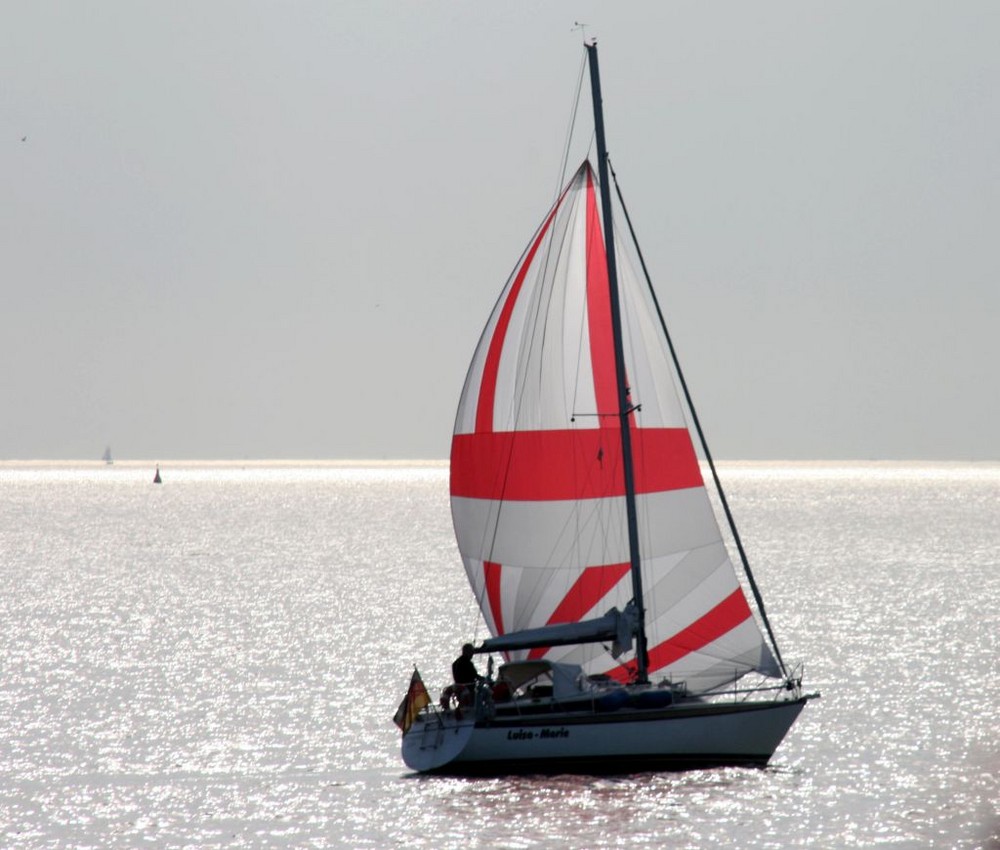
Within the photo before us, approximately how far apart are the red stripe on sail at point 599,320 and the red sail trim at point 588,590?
300cm

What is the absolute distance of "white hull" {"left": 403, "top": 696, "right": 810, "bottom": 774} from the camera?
33375 mm

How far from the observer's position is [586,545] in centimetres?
3594

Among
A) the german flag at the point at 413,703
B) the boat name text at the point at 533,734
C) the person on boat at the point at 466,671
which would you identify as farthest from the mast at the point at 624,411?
the german flag at the point at 413,703

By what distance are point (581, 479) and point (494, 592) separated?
2981mm

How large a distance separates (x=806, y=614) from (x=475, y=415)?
42105 millimetres

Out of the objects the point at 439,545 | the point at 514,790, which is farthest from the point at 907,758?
the point at 439,545

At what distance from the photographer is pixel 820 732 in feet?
137

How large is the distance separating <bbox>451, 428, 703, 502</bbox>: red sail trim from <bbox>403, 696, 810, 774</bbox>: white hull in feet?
16.0

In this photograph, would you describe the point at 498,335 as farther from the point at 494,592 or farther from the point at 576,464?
the point at 494,592

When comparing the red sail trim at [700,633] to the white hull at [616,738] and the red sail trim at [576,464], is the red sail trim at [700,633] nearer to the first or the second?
the white hull at [616,738]

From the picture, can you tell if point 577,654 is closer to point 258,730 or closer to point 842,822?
point 842,822

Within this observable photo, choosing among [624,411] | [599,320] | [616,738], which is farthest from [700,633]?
[599,320]

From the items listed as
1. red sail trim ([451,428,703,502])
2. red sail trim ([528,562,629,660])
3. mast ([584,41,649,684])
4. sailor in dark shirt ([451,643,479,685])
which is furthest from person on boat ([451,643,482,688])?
red sail trim ([451,428,703,502])

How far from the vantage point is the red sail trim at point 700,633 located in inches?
1398
